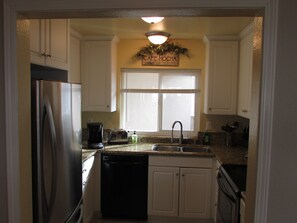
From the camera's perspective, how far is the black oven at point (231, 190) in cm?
187

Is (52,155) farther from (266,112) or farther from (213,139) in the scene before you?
(213,139)

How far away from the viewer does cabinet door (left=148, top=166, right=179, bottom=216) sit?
3127 millimetres

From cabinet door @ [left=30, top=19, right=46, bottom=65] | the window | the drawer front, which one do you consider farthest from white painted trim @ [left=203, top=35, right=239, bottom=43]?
cabinet door @ [left=30, top=19, right=46, bottom=65]

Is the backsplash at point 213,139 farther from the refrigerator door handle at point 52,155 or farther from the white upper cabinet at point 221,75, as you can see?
the refrigerator door handle at point 52,155

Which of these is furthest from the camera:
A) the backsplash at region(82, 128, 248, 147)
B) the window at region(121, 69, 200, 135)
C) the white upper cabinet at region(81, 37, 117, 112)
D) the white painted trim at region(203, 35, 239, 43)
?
the window at region(121, 69, 200, 135)

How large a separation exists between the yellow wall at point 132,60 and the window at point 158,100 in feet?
0.25

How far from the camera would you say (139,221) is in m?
3.18

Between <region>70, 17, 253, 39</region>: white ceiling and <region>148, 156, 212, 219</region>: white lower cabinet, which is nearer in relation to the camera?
<region>70, 17, 253, 39</region>: white ceiling

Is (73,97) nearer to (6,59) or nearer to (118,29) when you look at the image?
(6,59)

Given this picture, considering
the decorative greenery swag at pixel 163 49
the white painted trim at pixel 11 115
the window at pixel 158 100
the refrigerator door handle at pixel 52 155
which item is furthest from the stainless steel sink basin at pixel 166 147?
the white painted trim at pixel 11 115

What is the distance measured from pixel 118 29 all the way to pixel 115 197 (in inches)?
83.4

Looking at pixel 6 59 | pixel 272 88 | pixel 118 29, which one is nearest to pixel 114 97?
pixel 118 29

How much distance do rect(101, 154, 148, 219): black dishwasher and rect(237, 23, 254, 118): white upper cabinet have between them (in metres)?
1.35

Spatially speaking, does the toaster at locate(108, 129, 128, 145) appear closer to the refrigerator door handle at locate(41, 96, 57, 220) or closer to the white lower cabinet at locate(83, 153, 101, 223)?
the white lower cabinet at locate(83, 153, 101, 223)
